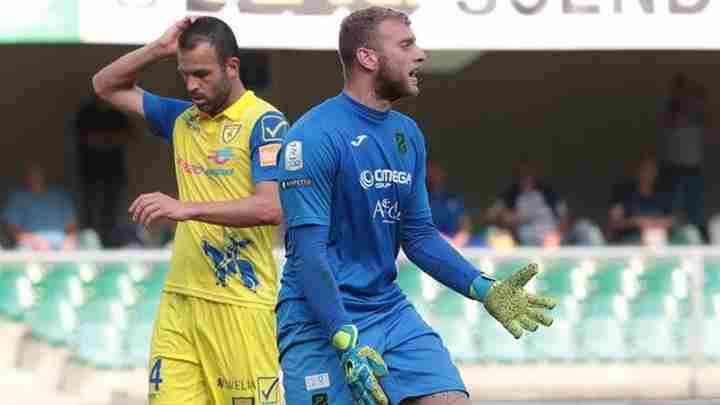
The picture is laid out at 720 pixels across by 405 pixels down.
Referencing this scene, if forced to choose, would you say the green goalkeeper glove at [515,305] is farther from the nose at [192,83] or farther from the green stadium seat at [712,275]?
the green stadium seat at [712,275]

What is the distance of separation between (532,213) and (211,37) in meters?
8.51

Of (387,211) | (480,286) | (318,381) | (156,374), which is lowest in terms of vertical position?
(156,374)

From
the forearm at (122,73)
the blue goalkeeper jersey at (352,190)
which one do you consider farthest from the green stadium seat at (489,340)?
the blue goalkeeper jersey at (352,190)

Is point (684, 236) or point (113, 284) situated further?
point (684, 236)

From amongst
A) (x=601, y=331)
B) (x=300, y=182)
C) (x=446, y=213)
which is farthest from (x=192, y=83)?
(x=446, y=213)

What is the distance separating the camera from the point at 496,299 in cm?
532

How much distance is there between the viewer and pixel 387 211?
17.3 ft

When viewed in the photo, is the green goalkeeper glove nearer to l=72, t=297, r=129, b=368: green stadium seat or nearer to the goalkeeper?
the goalkeeper

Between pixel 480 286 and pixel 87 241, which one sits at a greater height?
pixel 480 286

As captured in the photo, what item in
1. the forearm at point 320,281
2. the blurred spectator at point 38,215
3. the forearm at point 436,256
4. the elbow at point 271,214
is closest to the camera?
the forearm at point 320,281

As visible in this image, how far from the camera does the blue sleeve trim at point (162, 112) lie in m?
6.41

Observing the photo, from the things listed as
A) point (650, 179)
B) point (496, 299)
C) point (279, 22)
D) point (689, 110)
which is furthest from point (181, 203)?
point (689, 110)

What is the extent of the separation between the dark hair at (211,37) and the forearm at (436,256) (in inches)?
41.9

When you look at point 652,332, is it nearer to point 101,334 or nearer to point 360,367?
point 101,334
